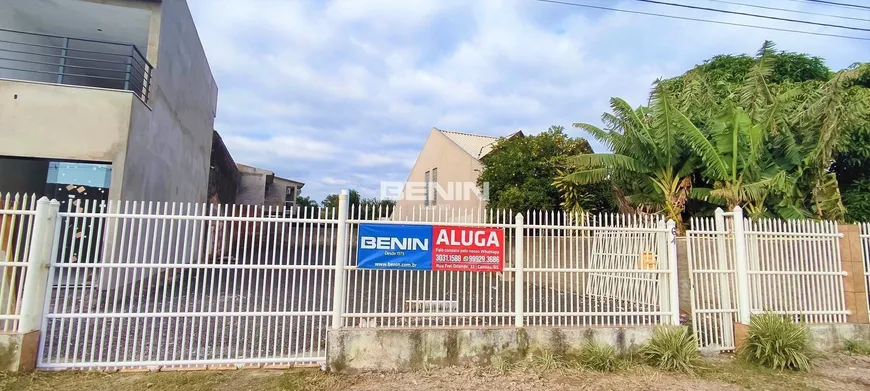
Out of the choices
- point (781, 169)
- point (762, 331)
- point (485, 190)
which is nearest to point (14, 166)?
point (485, 190)

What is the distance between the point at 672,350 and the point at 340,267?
13.2 ft

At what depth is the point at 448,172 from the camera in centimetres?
1875

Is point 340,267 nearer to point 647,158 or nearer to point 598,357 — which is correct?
point 598,357

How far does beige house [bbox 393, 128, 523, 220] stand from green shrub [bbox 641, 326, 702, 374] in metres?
8.46

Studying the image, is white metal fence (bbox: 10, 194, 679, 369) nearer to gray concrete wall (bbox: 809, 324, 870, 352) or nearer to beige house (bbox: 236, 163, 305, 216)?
gray concrete wall (bbox: 809, 324, 870, 352)

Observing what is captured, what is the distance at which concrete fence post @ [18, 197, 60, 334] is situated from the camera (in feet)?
14.4

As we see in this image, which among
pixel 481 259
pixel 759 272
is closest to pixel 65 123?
pixel 481 259

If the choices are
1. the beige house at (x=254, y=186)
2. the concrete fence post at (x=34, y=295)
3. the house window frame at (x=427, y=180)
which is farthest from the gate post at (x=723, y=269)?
the beige house at (x=254, y=186)

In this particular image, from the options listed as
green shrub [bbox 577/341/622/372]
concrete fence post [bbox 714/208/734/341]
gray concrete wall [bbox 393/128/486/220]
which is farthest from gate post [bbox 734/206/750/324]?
gray concrete wall [bbox 393/128/486/220]

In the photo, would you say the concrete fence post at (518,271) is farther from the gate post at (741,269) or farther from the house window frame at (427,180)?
the house window frame at (427,180)

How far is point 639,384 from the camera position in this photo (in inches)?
186

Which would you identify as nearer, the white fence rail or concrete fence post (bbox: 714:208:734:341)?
concrete fence post (bbox: 714:208:734:341)

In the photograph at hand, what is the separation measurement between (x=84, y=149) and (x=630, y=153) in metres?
10.8

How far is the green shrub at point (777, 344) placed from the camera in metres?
5.22
